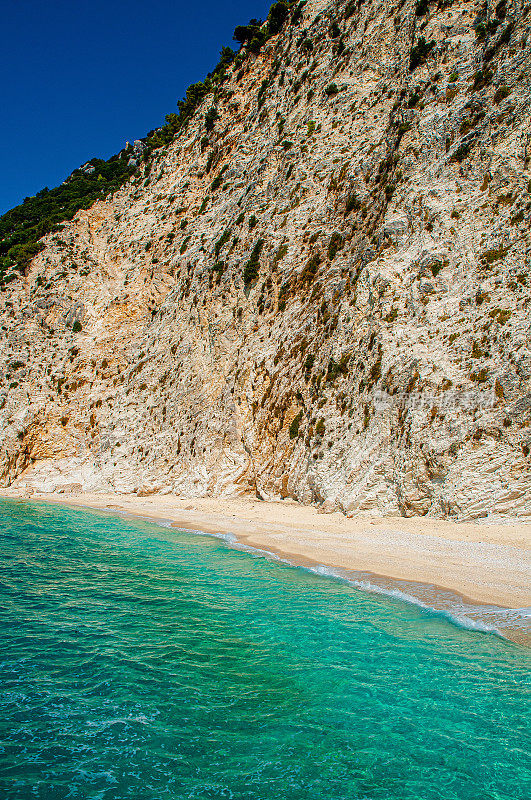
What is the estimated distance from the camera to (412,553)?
534 inches

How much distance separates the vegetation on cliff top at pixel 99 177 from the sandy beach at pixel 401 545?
147 feet

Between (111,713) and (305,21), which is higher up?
(305,21)

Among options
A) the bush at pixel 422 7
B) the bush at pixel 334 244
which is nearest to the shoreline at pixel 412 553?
the bush at pixel 334 244

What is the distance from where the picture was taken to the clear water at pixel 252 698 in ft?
16.5

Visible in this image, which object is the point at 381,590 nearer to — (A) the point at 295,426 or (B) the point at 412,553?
(B) the point at 412,553

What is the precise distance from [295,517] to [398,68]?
1183 inches

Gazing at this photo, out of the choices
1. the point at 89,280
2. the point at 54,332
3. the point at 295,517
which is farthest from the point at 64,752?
the point at 89,280

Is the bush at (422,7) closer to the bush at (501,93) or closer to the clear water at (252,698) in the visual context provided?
the bush at (501,93)

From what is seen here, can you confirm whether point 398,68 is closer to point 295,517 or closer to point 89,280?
point 295,517

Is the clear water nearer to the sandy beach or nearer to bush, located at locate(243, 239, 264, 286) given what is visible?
the sandy beach

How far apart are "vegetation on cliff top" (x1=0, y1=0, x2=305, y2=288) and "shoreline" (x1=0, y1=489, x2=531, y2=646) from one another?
1779 inches

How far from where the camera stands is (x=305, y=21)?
1674 inches

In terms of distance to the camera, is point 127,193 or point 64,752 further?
point 127,193

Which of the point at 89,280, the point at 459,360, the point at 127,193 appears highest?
the point at 127,193
